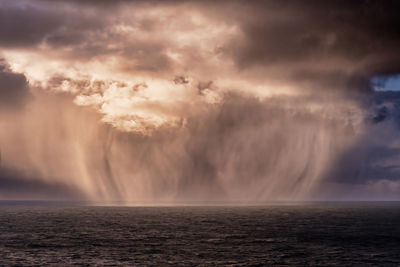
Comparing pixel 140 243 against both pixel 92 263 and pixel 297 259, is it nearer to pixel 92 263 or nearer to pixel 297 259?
pixel 92 263

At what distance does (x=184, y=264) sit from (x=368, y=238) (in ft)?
167

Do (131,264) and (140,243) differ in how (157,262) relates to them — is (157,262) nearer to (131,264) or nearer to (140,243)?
(131,264)

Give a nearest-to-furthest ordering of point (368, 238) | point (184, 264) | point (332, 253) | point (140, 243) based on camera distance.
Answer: point (184, 264) → point (332, 253) → point (140, 243) → point (368, 238)

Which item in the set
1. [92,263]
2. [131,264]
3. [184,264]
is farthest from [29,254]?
[184,264]

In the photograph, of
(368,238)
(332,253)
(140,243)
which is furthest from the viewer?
(368,238)

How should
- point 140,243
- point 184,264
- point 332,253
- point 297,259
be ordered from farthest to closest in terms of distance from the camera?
point 140,243
point 332,253
point 297,259
point 184,264

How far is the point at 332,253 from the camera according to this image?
201 ft

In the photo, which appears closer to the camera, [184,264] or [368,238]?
[184,264]

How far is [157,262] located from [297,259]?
20.2 metres

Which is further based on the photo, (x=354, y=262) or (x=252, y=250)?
(x=252, y=250)

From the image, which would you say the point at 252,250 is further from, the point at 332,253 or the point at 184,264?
the point at 184,264

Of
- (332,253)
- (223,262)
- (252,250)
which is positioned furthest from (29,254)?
(332,253)

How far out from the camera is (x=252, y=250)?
6309 centimetres

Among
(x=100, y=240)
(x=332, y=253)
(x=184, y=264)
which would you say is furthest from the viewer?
(x=100, y=240)
